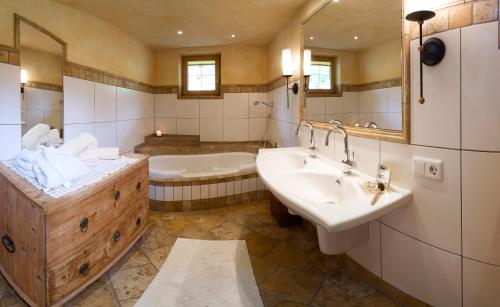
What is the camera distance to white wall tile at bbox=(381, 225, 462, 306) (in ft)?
3.74

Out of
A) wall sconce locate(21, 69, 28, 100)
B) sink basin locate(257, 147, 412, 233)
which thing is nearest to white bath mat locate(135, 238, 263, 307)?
sink basin locate(257, 147, 412, 233)

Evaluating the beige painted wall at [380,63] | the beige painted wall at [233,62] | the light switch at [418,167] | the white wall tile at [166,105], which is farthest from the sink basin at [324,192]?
the white wall tile at [166,105]

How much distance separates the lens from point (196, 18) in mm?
2848

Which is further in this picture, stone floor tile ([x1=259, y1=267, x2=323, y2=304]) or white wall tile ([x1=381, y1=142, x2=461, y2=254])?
stone floor tile ([x1=259, y1=267, x2=323, y2=304])

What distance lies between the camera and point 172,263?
183 cm

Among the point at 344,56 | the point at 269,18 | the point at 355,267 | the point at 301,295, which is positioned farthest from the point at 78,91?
the point at 355,267

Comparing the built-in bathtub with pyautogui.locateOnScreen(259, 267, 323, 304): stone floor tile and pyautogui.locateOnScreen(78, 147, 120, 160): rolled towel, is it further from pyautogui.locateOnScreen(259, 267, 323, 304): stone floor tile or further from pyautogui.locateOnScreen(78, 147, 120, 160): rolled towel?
pyautogui.locateOnScreen(259, 267, 323, 304): stone floor tile

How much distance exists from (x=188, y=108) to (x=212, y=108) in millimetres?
374

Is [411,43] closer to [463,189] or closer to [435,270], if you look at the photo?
[463,189]

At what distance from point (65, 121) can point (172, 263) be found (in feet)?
5.19

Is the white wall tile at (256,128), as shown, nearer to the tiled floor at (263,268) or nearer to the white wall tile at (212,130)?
the white wall tile at (212,130)

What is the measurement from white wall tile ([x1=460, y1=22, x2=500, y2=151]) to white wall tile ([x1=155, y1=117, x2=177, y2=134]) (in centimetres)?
365

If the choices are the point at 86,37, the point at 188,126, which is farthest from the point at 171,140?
the point at 86,37

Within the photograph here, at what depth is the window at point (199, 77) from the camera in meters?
4.07
